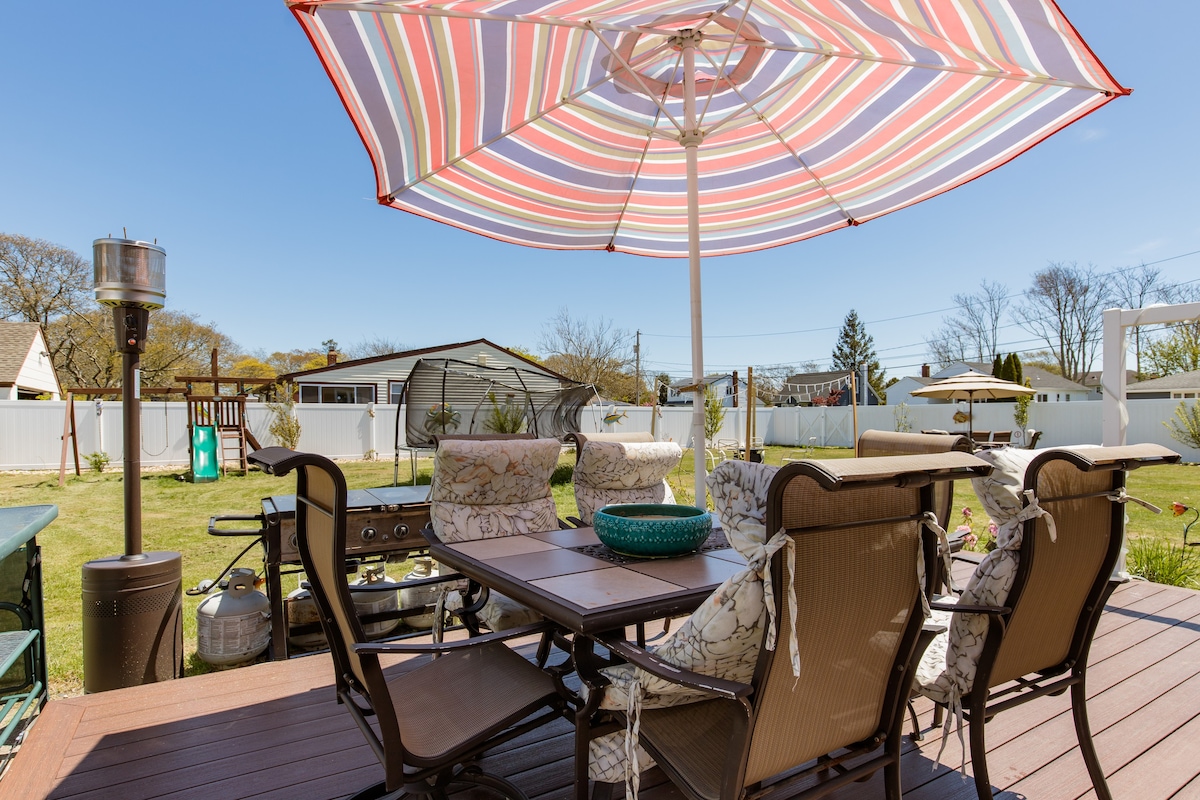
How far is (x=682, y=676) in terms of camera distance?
1.04 meters

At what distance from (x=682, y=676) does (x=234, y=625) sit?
2586 mm

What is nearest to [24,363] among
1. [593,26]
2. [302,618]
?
[302,618]

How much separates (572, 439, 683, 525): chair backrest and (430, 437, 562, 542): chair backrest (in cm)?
41

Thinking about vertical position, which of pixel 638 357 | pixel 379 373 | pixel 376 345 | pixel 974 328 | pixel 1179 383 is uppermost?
pixel 974 328

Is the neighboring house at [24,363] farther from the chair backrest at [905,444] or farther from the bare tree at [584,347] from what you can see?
the chair backrest at [905,444]

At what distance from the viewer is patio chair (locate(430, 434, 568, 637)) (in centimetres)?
233

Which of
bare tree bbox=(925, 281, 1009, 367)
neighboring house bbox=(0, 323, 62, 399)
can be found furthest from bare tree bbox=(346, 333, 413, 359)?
bare tree bbox=(925, 281, 1009, 367)

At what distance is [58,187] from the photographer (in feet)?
44.4

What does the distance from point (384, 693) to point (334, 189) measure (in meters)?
16.6

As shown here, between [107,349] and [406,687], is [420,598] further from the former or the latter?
[107,349]

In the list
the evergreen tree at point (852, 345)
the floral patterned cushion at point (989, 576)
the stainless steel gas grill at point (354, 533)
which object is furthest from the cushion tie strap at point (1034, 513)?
the evergreen tree at point (852, 345)

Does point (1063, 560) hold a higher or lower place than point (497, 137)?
lower

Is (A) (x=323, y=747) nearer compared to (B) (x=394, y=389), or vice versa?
(A) (x=323, y=747)

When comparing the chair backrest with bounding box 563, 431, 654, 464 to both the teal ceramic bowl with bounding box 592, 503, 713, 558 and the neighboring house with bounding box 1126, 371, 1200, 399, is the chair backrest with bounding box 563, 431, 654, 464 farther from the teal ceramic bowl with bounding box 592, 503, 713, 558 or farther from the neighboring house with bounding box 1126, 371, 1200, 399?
the neighboring house with bounding box 1126, 371, 1200, 399
